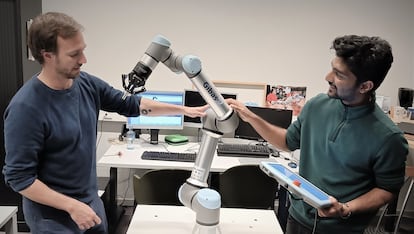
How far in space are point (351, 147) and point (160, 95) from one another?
7.09ft

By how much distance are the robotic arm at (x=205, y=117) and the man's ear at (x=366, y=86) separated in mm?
489

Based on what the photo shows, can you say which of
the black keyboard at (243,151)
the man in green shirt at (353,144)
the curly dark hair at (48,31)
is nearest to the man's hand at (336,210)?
the man in green shirt at (353,144)

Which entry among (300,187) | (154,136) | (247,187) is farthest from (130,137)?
(300,187)

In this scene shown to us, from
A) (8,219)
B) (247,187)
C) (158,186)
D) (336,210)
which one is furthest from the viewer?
(247,187)

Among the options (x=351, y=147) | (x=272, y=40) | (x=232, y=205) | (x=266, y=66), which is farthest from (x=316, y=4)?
(x=351, y=147)

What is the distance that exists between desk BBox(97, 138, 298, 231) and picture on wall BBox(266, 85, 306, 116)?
24.7 inches

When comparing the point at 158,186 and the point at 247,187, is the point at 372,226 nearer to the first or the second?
the point at 247,187

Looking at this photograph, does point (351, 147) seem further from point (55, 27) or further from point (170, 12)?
point (170, 12)

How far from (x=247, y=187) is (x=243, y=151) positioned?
0.60m

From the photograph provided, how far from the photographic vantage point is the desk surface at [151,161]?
8.93 ft

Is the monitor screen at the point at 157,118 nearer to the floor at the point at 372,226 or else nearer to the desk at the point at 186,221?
the floor at the point at 372,226

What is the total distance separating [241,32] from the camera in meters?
3.37

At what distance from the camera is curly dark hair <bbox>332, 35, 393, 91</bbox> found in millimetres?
1272

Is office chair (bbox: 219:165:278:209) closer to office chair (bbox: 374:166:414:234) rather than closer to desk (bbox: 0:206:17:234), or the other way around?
office chair (bbox: 374:166:414:234)
